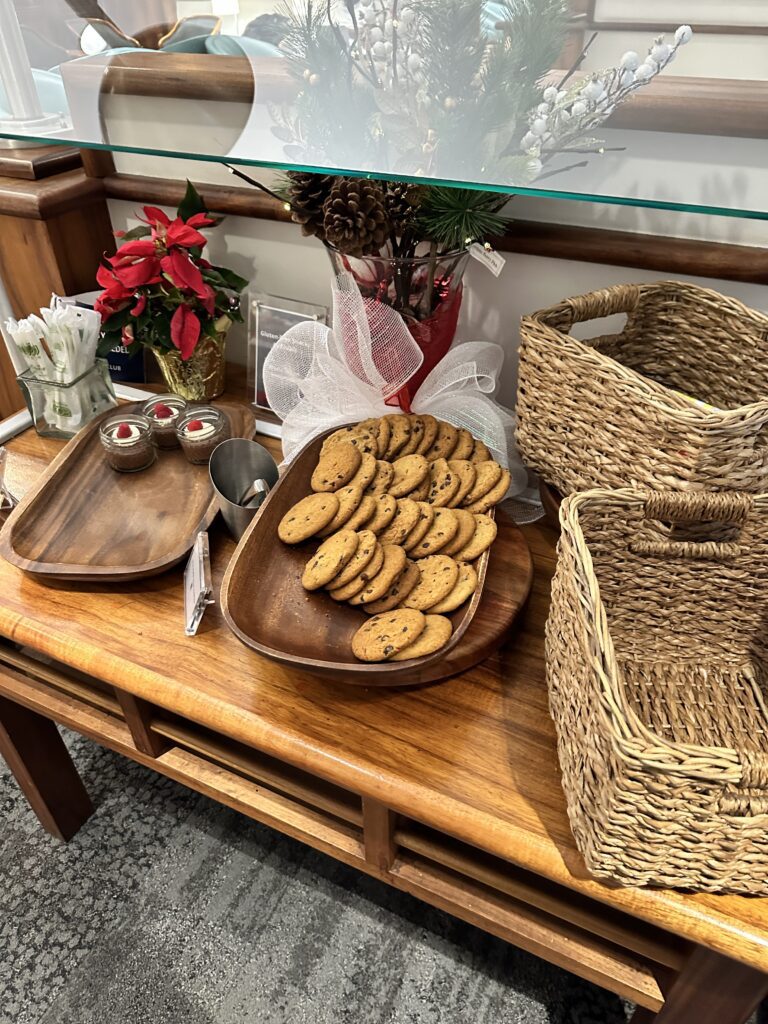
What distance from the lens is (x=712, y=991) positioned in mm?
613

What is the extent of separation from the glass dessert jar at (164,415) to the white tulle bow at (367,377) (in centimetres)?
17

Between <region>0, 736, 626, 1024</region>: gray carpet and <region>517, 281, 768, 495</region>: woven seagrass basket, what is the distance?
28.9 inches

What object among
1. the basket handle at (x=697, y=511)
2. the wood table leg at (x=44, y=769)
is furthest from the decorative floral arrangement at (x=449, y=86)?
the wood table leg at (x=44, y=769)

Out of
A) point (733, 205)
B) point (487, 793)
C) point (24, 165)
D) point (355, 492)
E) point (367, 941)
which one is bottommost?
point (367, 941)

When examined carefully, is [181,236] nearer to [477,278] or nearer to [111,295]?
[111,295]

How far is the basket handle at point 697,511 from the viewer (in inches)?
25.2

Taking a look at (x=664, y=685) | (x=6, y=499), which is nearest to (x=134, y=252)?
(x=6, y=499)

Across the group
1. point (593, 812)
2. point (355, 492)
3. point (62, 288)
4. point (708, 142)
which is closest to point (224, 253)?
point (62, 288)

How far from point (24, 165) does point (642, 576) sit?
108 cm

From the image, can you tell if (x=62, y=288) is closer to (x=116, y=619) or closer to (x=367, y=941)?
(x=116, y=619)

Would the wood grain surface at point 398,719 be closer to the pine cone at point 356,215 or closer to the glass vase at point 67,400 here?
the glass vase at point 67,400

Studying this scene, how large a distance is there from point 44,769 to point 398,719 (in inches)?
28.7

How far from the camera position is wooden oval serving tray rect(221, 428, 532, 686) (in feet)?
2.10

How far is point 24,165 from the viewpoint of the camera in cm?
111
